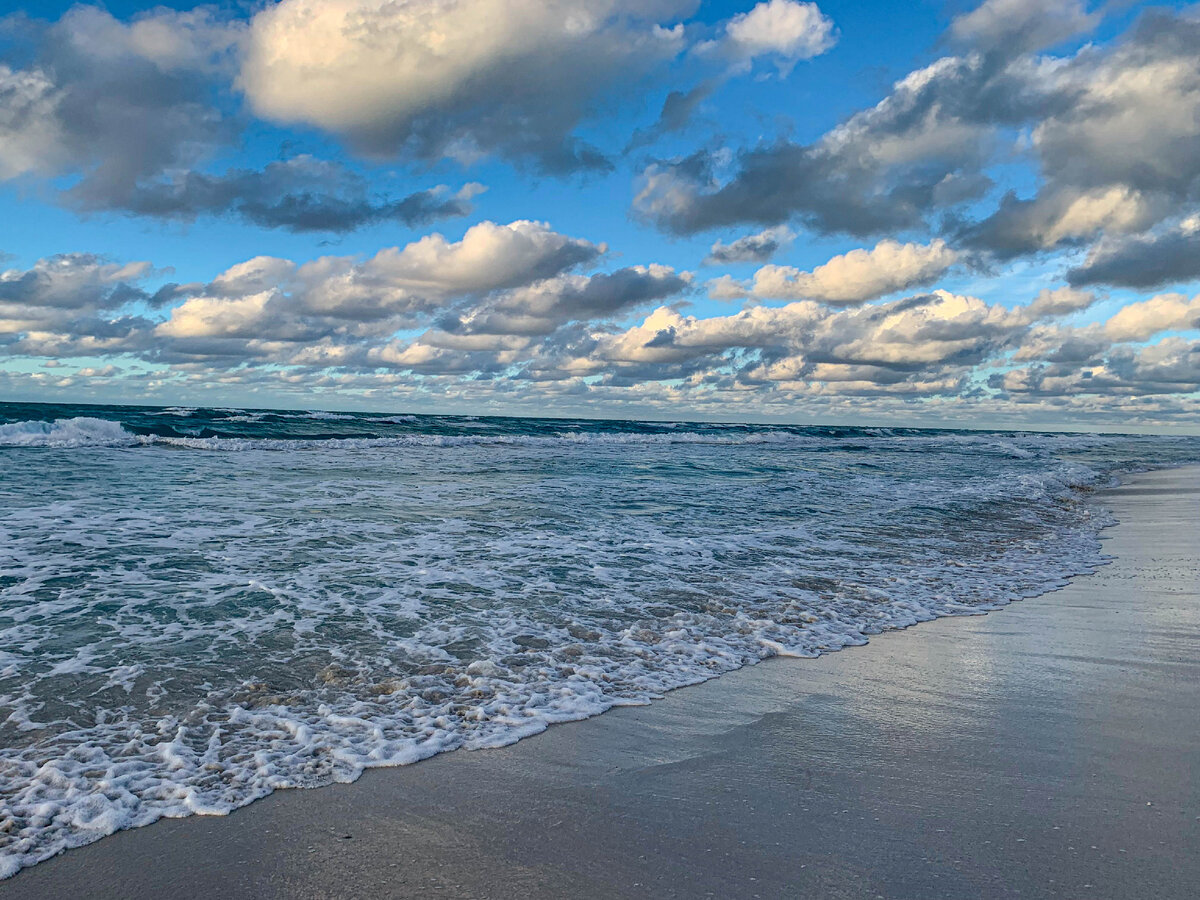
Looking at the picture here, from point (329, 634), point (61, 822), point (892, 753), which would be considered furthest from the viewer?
point (329, 634)

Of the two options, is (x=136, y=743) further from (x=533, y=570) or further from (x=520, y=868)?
(x=533, y=570)

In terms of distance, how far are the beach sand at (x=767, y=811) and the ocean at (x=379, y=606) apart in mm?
285

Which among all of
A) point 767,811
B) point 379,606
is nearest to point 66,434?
point 379,606

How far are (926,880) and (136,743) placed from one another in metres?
3.36

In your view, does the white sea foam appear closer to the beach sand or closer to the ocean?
the ocean

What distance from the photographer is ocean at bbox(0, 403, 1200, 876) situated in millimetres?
3383

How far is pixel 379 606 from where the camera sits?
5.99 m

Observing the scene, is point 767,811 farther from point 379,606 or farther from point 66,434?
point 66,434

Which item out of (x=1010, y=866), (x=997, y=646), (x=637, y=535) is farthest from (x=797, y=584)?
(x=1010, y=866)

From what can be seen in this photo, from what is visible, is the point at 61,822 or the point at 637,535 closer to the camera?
the point at 61,822

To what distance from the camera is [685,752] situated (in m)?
3.48

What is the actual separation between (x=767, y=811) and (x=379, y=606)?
395cm

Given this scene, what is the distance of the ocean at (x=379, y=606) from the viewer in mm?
3383

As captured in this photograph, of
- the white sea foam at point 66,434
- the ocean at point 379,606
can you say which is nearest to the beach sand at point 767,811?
the ocean at point 379,606
